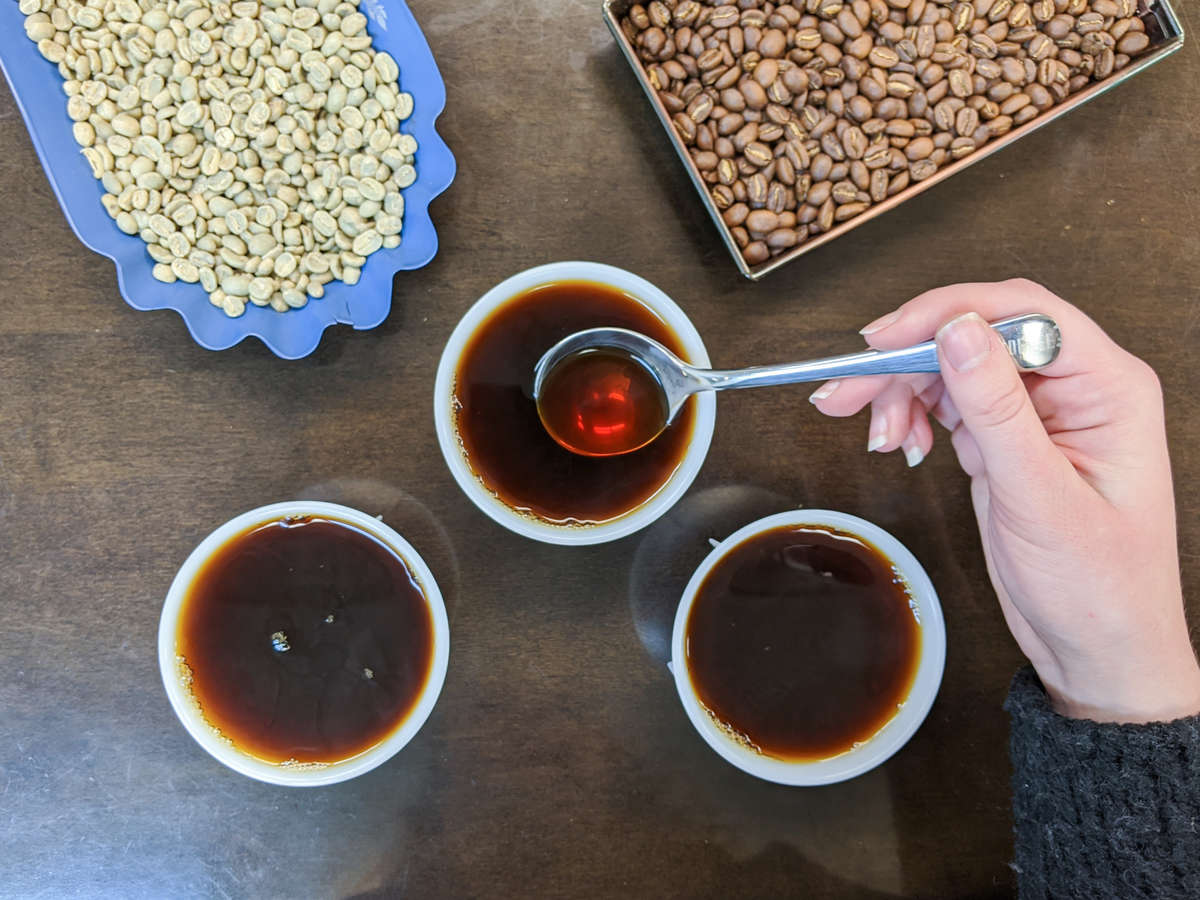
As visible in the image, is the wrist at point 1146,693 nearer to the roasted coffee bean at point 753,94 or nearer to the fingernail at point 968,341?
the fingernail at point 968,341

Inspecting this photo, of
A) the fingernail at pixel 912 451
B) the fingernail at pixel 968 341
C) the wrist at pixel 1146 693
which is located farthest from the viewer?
the fingernail at pixel 912 451

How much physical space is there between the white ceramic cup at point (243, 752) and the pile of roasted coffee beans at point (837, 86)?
464 millimetres

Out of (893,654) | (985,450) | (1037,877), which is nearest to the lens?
(985,450)

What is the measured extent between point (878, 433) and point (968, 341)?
0.22m

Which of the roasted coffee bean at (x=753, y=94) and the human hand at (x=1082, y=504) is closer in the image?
the human hand at (x=1082, y=504)

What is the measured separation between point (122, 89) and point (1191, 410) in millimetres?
1183

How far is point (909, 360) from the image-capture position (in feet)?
2.24

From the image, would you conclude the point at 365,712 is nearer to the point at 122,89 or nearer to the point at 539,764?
the point at 539,764

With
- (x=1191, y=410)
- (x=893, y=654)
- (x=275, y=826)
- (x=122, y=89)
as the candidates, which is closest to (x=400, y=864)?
(x=275, y=826)

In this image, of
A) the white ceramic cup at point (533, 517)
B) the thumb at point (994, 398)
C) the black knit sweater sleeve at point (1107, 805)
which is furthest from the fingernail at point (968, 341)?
the black knit sweater sleeve at point (1107, 805)

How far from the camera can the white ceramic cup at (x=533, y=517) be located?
81cm

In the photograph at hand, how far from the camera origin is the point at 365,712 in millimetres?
858

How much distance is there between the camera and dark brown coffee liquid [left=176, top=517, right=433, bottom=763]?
856 millimetres

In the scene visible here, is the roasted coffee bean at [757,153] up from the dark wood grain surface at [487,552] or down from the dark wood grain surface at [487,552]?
up
